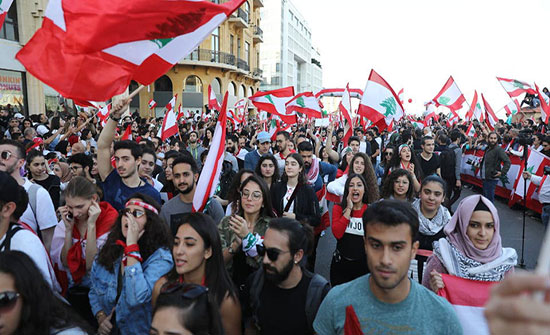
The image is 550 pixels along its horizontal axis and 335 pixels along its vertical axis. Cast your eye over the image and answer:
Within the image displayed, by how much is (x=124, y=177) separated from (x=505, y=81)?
13526 millimetres

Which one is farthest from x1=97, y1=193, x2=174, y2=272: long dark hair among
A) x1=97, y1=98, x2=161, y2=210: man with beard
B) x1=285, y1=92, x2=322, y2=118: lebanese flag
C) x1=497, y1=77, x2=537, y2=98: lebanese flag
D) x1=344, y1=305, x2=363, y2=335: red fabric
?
x1=497, y1=77, x2=537, y2=98: lebanese flag

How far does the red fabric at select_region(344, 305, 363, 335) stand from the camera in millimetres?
1774

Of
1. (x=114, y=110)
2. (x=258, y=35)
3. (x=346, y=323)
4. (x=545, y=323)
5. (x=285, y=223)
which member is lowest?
(x=346, y=323)

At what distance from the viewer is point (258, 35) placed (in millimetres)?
43562

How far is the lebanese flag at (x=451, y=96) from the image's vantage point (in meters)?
12.9

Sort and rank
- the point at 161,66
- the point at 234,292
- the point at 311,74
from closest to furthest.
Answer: the point at 234,292 → the point at 161,66 → the point at 311,74

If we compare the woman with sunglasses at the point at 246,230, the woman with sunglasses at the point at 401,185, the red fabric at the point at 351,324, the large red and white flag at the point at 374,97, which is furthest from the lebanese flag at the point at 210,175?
the large red and white flag at the point at 374,97

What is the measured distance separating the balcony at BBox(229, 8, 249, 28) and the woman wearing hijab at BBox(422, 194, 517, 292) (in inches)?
1374

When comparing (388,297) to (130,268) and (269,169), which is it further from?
(269,169)

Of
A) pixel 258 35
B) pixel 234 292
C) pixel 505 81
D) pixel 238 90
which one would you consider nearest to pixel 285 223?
pixel 234 292

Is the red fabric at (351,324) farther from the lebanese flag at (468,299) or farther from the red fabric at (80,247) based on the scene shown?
the red fabric at (80,247)

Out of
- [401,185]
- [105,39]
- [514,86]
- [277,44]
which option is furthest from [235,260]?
[277,44]

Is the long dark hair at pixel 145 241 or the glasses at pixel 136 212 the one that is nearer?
the long dark hair at pixel 145 241

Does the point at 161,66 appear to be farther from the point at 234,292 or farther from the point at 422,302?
the point at 422,302
